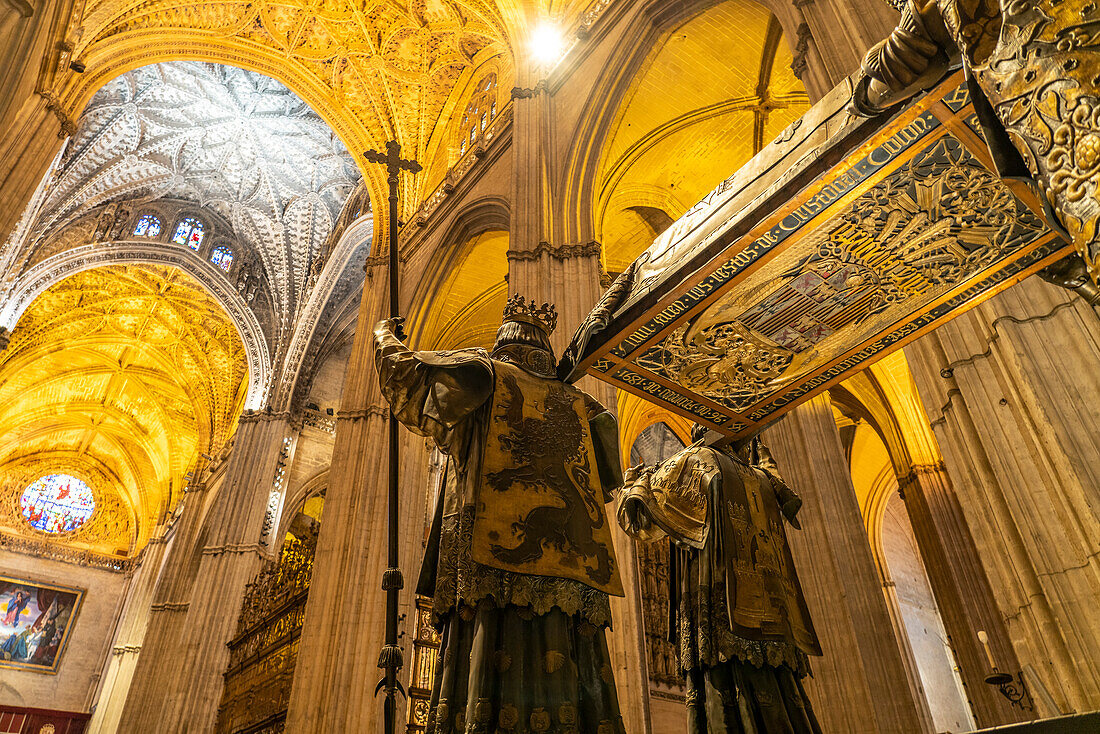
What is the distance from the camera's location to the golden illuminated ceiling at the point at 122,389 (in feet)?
57.2

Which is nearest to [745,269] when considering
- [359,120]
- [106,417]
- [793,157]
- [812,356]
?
[793,157]

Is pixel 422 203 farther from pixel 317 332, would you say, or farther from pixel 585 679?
pixel 585 679

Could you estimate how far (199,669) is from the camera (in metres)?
11.6

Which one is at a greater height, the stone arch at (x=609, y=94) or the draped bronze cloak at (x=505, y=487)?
the stone arch at (x=609, y=94)

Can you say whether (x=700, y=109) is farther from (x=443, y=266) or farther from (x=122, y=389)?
(x=122, y=389)

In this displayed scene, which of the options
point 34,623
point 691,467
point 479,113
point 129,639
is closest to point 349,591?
point 691,467

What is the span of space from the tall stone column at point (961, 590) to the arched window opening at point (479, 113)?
8.76 metres

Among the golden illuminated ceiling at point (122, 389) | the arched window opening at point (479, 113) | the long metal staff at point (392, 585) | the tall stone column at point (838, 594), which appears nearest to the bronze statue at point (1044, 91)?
the long metal staff at point (392, 585)

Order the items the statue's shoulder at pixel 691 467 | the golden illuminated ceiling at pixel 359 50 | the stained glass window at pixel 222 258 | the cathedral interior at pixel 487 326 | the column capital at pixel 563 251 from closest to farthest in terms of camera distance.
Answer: the cathedral interior at pixel 487 326, the statue's shoulder at pixel 691 467, the column capital at pixel 563 251, the golden illuminated ceiling at pixel 359 50, the stained glass window at pixel 222 258

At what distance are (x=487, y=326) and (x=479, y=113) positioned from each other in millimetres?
3679

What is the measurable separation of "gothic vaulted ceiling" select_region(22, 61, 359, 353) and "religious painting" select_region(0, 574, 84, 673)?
12.0m

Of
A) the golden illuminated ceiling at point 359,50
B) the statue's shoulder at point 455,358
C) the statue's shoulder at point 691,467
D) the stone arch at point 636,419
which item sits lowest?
the statue's shoulder at point 691,467

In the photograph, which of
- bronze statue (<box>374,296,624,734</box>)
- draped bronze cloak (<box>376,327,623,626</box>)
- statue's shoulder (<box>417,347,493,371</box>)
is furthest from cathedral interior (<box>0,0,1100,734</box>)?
statue's shoulder (<box>417,347,493,371</box>)

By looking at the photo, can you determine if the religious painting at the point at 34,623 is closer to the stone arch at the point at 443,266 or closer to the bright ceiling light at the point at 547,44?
the stone arch at the point at 443,266
